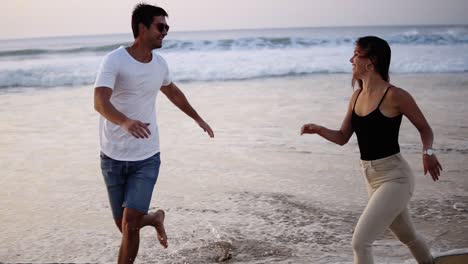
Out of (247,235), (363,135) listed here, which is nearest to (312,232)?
(247,235)

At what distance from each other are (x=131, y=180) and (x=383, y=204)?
1.62 meters

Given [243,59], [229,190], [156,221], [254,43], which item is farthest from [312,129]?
[254,43]

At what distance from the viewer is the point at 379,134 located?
11.2 feet

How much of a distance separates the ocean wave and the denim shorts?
28.7m

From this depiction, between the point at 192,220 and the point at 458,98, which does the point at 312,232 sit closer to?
the point at 192,220

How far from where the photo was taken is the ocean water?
2173cm

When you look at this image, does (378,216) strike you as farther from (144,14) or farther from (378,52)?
(144,14)

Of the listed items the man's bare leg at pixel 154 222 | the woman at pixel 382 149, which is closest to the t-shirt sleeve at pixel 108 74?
the man's bare leg at pixel 154 222

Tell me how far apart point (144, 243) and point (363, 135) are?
244 centimetres

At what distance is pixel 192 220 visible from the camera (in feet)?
18.6

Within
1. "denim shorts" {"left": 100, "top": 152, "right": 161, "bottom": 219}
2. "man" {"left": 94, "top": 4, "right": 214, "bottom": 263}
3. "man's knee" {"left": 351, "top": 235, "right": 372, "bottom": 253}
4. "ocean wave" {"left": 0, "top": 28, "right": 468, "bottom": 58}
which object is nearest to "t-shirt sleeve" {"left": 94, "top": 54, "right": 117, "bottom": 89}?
"man" {"left": 94, "top": 4, "right": 214, "bottom": 263}

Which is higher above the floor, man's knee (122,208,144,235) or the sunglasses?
the sunglasses

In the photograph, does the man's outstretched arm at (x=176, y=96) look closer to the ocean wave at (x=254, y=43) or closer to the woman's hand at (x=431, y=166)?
the woman's hand at (x=431, y=166)

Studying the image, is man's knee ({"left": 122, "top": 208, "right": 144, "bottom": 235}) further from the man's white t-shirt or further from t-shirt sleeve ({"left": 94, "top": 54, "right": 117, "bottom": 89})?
t-shirt sleeve ({"left": 94, "top": 54, "right": 117, "bottom": 89})
